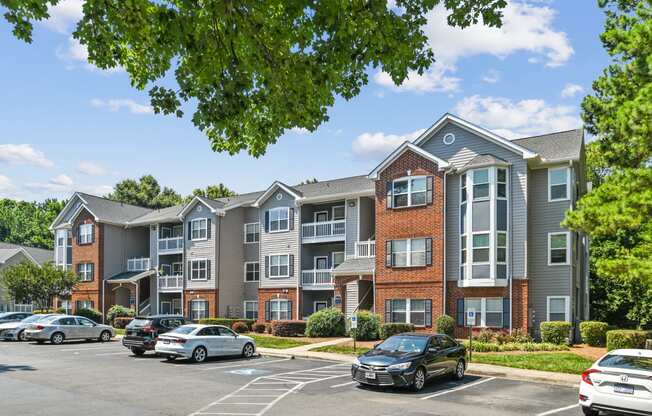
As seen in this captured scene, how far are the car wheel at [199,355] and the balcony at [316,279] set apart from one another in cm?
1489

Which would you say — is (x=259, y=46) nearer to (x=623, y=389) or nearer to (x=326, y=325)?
(x=623, y=389)

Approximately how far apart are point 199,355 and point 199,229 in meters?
22.0

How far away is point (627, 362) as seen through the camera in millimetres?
12852

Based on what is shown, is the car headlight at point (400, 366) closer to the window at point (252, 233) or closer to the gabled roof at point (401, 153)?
the gabled roof at point (401, 153)

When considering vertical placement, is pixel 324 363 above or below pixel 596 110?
below

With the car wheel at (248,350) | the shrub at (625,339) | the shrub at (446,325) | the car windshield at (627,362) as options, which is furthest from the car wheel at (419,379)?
the shrub at (446,325)

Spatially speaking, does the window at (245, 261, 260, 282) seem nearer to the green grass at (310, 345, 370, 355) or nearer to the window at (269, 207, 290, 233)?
the window at (269, 207, 290, 233)

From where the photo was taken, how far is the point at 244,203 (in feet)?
146

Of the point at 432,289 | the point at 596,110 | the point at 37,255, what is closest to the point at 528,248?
the point at 432,289

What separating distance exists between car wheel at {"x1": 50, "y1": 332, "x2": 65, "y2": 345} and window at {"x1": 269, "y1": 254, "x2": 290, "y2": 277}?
13.5 m

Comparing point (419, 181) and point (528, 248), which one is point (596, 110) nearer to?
point (528, 248)

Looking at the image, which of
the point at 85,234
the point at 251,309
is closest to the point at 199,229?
the point at 251,309

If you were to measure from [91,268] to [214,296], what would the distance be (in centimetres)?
1308

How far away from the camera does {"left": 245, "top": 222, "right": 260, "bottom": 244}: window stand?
44406mm
